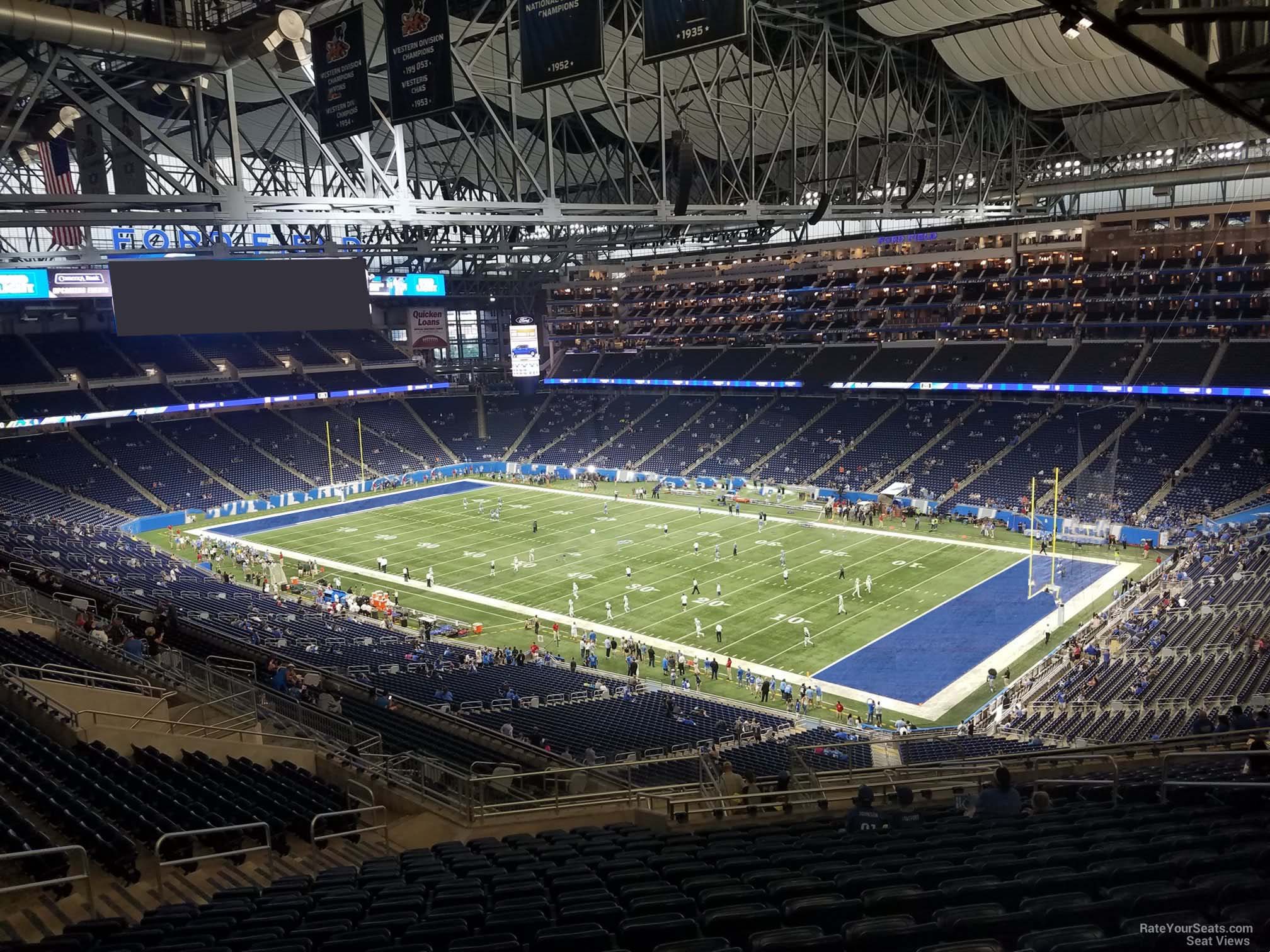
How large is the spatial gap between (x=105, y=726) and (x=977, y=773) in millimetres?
13123

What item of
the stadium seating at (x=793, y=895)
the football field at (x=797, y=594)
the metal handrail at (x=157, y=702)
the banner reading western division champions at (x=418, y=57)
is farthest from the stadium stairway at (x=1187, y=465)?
the metal handrail at (x=157, y=702)

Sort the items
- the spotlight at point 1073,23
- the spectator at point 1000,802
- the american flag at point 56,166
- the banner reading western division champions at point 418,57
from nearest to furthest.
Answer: the spotlight at point 1073,23
the spectator at point 1000,802
the banner reading western division champions at point 418,57
the american flag at point 56,166

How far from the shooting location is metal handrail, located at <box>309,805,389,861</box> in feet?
36.3

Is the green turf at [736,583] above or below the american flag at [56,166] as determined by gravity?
below

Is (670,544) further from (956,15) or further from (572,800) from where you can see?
(572,800)

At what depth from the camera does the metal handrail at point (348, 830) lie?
11062 mm

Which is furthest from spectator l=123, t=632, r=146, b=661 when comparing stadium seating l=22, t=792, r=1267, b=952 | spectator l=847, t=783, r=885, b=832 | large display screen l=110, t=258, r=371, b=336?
large display screen l=110, t=258, r=371, b=336

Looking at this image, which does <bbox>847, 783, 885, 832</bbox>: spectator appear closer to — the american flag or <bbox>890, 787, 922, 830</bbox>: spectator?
<bbox>890, 787, 922, 830</bbox>: spectator

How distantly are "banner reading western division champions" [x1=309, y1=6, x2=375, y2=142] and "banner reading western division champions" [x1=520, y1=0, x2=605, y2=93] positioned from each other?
381cm

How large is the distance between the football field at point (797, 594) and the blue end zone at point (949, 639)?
0.06m

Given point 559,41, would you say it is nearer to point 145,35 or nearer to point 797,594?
point 145,35

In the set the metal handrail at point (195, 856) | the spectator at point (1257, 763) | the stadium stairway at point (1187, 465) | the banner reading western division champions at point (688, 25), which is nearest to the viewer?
the metal handrail at point (195, 856)

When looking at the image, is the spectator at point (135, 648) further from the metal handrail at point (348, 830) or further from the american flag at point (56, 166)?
the american flag at point (56, 166)

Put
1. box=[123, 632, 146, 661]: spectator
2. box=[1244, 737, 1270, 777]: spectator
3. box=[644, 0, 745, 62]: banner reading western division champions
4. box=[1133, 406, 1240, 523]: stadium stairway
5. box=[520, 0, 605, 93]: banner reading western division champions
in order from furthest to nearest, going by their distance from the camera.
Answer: box=[1133, 406, 1240, 523]: stadium stairway < box=[123, 632, 146, 661]: spectator < box=[520, 0, 605, 93]: banner reading western division champions < box=[644, 0, 745, 62]: banner reading western division champions < box=[1244, 737, 1270, 777]: spectator
